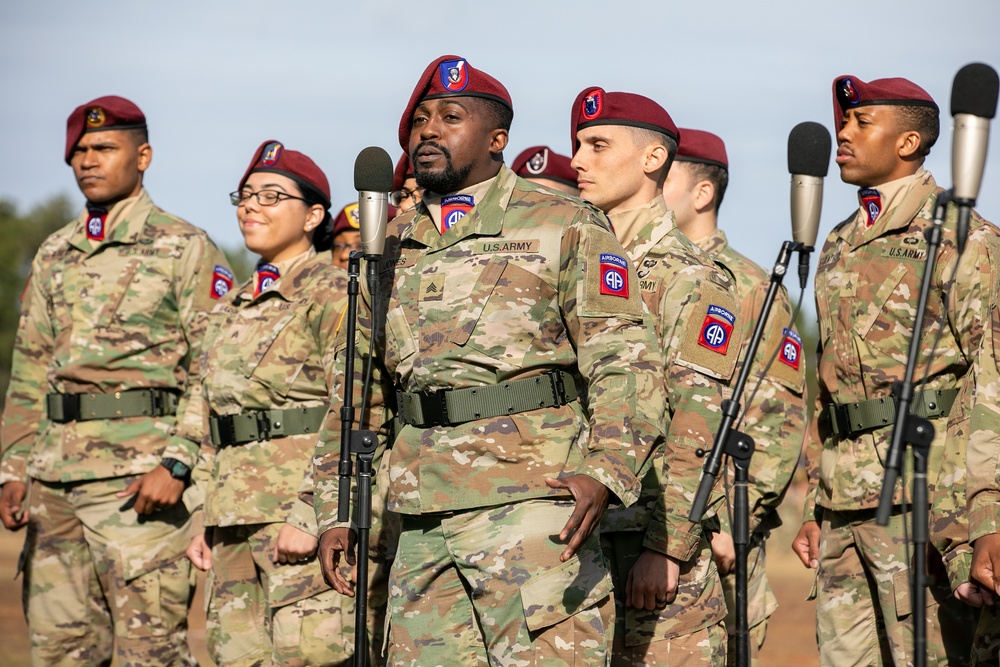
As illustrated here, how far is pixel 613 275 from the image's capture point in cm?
459

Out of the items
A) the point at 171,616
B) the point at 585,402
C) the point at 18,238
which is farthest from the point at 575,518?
the point at 18,238

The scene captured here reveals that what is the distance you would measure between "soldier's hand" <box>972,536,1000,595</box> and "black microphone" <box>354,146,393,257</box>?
90.5 inches

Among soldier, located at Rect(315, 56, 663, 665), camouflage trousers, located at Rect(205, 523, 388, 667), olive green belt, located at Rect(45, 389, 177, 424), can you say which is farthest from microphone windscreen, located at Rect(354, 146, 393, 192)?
olive green belt, located at Rect(45, 389, 177, 424)

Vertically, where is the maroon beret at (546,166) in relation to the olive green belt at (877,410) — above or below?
above

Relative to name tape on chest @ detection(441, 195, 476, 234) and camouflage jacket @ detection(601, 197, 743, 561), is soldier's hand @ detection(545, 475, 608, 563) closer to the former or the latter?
camouflage jacket @ detection(601, 197, 743, 561)

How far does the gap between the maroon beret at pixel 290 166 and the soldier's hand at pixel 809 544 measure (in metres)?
3.08

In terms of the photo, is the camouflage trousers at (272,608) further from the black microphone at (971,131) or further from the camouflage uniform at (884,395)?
the black microphone at (971,131)

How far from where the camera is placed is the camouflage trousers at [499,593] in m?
4.34

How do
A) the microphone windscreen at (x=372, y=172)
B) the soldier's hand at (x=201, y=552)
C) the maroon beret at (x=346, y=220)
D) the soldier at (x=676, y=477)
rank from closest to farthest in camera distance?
the microphone windscreen at (x=372, y=172) < the soldier at (x=676, y=477) < the soldier's hand at (x=201, y=552) < the maroon beret at (x=346, y=220)

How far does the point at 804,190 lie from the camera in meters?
4.28

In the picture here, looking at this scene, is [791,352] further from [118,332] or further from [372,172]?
[118,332]

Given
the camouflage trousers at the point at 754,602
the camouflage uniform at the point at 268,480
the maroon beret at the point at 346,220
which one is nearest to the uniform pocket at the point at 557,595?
the camouflage trousers at the point at 754,602

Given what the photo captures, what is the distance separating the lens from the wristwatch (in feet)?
23.2

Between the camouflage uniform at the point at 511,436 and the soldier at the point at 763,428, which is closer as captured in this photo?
the camouflage uniform at the point at 511,436
